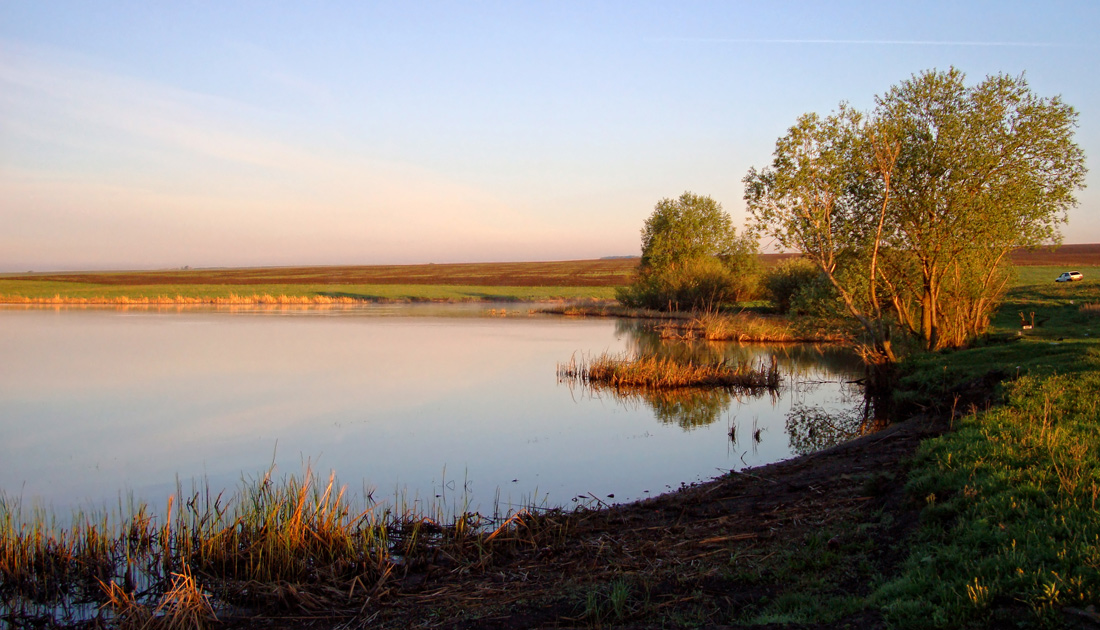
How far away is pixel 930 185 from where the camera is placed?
17094 millimetres

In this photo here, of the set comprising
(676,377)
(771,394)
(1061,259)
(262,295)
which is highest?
(1061,259)

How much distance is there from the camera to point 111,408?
55.1ft

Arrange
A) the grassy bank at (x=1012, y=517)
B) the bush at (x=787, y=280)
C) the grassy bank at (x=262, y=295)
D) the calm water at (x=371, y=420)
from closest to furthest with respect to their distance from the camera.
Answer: the grassy bank at (x=1012, y=517)
the calm water at (x=371, y=420)
the bush at (x=787, y=280)
the grassy bank at (x=262, y=295)

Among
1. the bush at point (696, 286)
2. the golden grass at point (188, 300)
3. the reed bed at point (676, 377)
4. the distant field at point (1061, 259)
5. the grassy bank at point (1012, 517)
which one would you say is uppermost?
the distant field at point (1061, 259)

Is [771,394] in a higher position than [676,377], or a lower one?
lower

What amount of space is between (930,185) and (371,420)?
13.8 m

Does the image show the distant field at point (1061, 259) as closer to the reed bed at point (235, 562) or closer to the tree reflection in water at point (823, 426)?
the tree reflection in water at point (823, 426)

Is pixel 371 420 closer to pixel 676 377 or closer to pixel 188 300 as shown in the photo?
pixel 676 377

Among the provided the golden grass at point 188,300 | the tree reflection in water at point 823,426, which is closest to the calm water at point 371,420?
the tree reflection in water at point 823,426

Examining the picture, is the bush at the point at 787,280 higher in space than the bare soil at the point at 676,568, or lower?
higher

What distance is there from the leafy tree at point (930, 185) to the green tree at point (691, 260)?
27.0 m

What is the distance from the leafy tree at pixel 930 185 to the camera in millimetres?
16328

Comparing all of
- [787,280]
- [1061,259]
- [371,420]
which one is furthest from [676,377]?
[1061,259]

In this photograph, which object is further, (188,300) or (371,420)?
(188,300)
